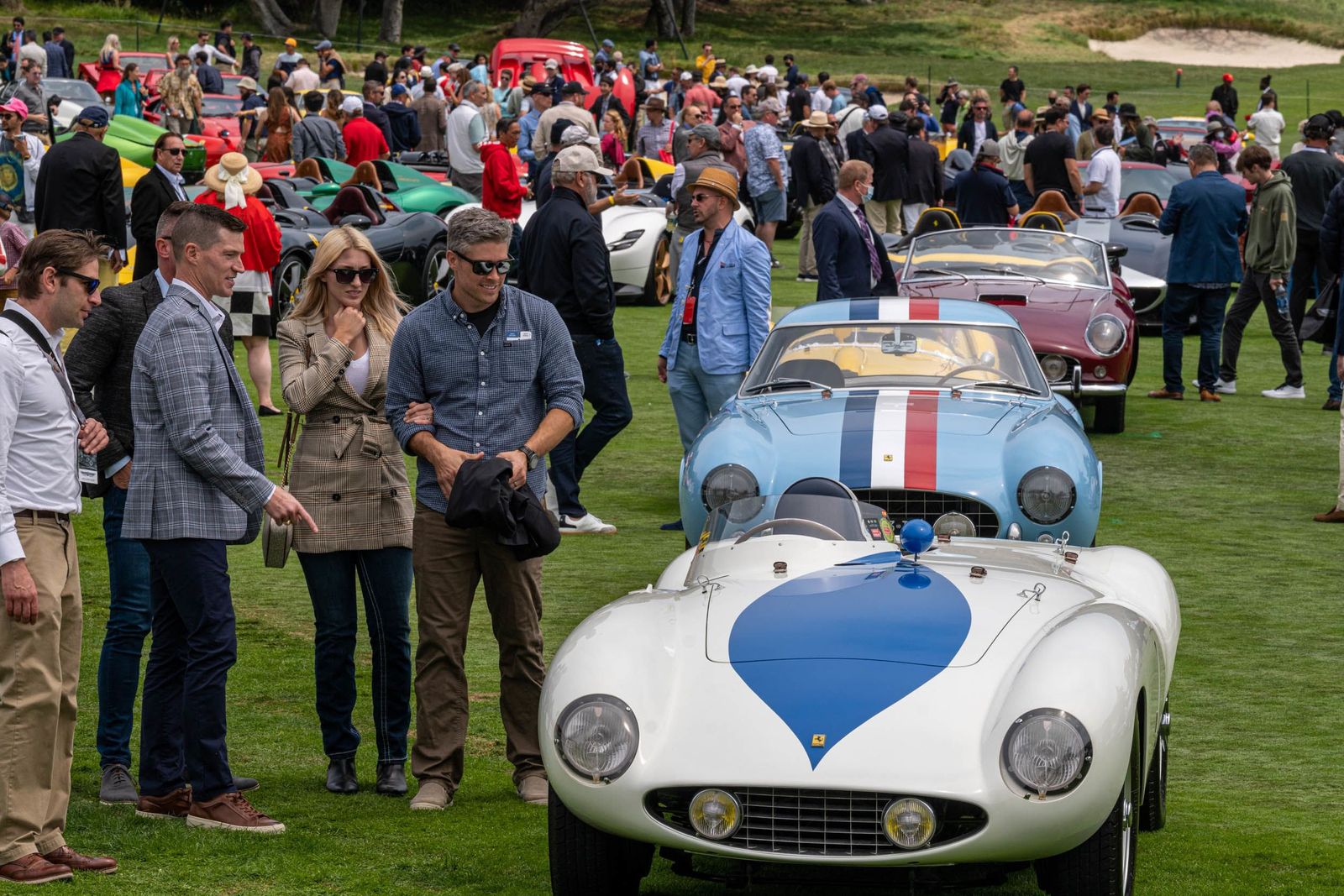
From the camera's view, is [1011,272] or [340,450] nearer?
[340,450]

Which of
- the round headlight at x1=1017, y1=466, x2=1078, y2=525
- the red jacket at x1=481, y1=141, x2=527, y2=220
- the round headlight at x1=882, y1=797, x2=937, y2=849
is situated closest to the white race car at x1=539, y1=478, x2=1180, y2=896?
the round headlight at x1=882, y1=797, x2=937, y2=849

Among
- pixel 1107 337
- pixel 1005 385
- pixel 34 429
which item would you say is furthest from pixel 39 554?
pixel 1107 337

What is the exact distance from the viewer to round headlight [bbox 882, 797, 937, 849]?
180 inches

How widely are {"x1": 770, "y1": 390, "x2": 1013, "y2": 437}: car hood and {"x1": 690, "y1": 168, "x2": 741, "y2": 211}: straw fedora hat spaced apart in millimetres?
1315

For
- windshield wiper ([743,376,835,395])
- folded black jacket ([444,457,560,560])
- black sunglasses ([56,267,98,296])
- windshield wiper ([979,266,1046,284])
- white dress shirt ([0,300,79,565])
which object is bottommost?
windshield wiper ([979,266,1046,284])

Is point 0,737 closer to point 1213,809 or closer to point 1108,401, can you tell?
point 1213,809

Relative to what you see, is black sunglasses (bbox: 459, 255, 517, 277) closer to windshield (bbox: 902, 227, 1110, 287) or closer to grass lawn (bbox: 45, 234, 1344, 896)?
grass lawn (bbox: 45, 234, 1344, 896)

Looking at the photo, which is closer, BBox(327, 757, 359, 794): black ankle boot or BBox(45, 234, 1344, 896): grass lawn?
BBox(45, 234, 1344, 896): grass lawn

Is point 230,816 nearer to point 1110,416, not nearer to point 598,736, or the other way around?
point 598,736

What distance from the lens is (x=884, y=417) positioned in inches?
352

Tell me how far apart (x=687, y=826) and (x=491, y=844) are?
116cm

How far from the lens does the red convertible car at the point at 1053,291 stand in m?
13.5

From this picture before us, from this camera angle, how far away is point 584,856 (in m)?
5.02

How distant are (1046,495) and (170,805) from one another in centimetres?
436
